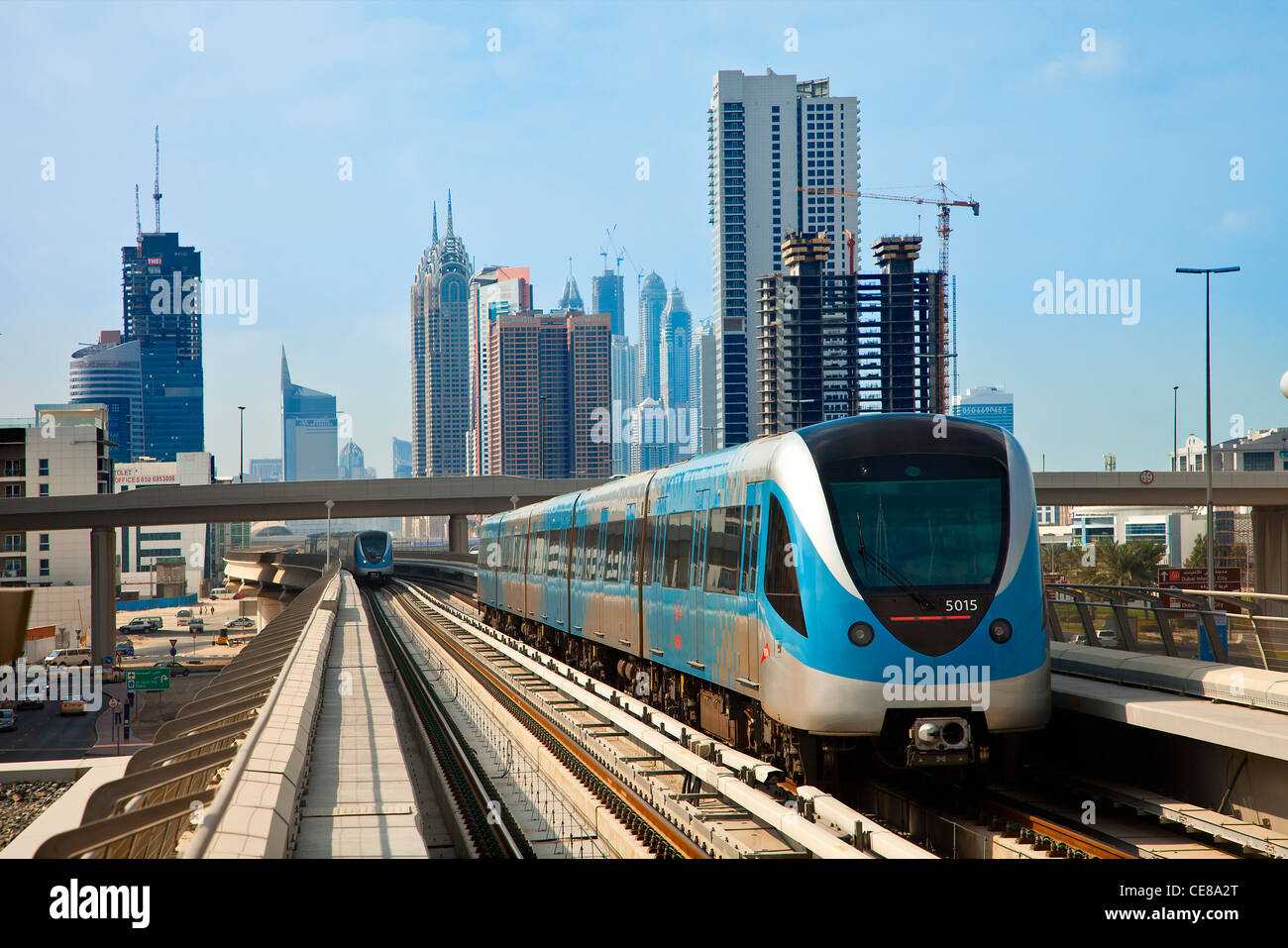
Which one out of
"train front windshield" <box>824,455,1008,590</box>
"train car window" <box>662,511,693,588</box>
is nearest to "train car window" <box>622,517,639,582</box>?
"train car window" <box>662,511,693,588</box>

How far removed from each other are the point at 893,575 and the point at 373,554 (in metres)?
67.1

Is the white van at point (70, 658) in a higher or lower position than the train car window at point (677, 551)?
lower

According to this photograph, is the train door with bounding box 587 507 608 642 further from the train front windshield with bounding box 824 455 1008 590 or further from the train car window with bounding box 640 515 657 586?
the train front windshield with bounding box 824 455 1008 590

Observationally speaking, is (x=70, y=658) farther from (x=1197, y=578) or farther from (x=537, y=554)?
(x=1197, y=578)

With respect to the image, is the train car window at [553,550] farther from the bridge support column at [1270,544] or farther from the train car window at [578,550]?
the bridge support column at [1270,544]

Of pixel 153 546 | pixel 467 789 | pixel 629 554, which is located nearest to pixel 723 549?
pixel 467 789

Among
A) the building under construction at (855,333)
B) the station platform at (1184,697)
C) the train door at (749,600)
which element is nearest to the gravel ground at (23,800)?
the train door at (749,600)

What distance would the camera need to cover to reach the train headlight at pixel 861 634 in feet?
33.7

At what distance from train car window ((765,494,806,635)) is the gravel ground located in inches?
347

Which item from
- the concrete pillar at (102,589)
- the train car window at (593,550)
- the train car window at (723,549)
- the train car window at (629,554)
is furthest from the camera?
the concrete pillar at (102,589)

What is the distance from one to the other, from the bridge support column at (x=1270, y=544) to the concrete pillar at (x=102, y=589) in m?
57.8
